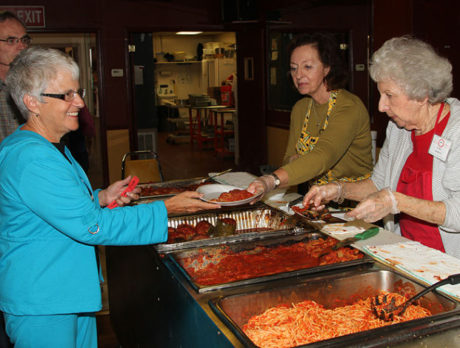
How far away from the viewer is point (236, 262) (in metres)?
2.10

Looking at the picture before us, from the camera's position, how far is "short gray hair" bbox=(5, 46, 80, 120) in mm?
1813

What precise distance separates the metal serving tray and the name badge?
0.56 m

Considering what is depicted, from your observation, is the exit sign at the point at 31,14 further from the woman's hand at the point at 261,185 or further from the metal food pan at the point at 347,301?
the metal food pan at the point at 347,301

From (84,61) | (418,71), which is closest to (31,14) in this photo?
(84,61)

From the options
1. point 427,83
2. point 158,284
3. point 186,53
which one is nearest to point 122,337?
point 158,284

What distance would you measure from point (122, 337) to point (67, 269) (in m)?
1.41

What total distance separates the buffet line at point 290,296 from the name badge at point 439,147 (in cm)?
43

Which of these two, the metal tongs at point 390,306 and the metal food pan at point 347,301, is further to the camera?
the metal tongs at point 390,306

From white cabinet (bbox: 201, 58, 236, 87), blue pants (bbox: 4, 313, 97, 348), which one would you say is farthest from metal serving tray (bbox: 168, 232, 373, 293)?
white cabinet (bbox: 201, 58, 236, 87)

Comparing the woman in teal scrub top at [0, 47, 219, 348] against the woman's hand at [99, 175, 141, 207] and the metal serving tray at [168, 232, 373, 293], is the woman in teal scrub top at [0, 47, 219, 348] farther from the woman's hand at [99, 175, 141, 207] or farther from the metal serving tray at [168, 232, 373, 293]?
the woman's hand at [99, 175, 141, 207]

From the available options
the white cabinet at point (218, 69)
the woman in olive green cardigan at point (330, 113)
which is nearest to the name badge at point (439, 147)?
the woman in olive green cardigan at point (330, 113)

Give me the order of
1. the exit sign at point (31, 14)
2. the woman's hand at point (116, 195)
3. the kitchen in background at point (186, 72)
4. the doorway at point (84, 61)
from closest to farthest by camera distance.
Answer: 1. the woman's hand at point (116, 195)
2. the exit sign at point (31, 14)
3. the doorway at point (84, 61)
4. the kitchen in background at point (186, 72)

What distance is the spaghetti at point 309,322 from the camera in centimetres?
155

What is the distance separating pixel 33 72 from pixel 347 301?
1.48 metres
